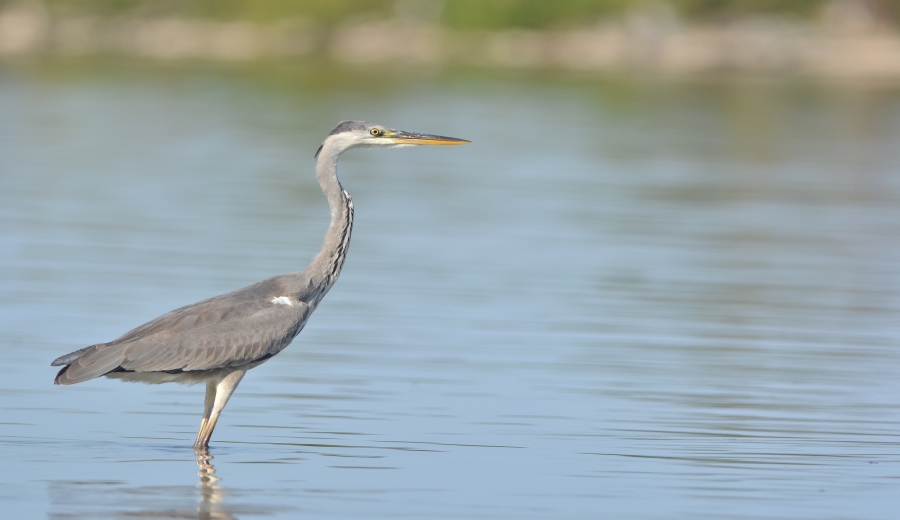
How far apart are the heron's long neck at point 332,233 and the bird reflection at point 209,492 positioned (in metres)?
1.30

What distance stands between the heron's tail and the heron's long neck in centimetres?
Result: 132

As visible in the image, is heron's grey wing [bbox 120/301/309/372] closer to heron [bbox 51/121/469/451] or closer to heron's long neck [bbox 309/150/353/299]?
heron [bbox 51/121/469/451]

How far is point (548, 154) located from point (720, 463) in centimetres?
2038

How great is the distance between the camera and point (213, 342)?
819 centimetres

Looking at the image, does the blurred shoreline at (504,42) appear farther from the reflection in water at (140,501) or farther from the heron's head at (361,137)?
the reflection in water at (140,501)

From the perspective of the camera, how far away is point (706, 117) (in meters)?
40.8

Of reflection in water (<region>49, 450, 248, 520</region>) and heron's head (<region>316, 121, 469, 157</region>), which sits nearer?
reflection in water (<region>49, 450, 248, 520</region>)

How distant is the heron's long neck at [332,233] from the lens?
887 centimetres

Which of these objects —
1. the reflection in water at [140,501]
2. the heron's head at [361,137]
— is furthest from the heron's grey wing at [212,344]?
the heron's head at [361,137]

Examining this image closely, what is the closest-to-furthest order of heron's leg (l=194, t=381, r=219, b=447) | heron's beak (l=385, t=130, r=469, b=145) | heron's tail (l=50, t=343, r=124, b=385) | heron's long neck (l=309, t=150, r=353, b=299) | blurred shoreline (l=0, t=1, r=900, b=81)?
1. heron's tail (l=50, t=343, r=124, b=385)
2. heron's leg (l=194, t=381, r=219, b=447)
3. heron's long neck (l=309, t=150, r=353, b=299)
4. heron's beak (l=385, t=130, r=469, b=145)
5. blurred shoreline (l=0, t=1, r=900, b=81)

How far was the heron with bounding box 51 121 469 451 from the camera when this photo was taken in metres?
8.04

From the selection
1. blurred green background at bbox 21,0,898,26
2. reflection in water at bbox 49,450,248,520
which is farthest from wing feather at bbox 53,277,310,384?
blurred green background at bbox 21,0,898,26

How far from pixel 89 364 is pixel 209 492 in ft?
3.52

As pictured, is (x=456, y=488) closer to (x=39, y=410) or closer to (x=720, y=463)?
(x=720, y=463)
